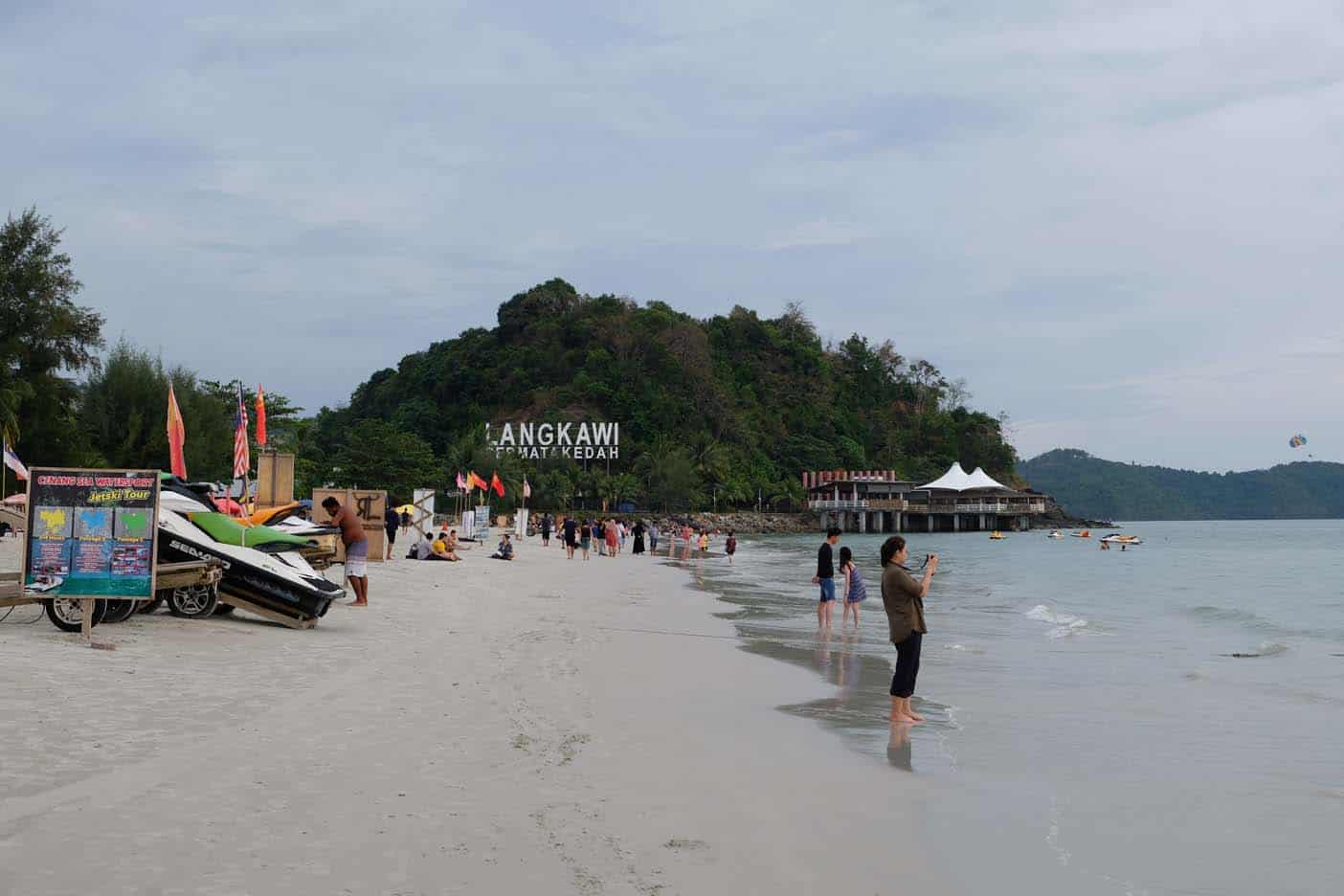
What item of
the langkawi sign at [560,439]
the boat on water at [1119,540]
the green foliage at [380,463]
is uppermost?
the langkawi sign at [560,439]

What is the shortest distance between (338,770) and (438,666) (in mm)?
4343

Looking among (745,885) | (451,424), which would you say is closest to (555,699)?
(745,885)

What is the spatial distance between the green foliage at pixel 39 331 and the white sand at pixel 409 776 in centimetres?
2874

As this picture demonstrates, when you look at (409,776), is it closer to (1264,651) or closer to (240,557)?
(240,557)

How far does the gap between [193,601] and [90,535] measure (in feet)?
7.82

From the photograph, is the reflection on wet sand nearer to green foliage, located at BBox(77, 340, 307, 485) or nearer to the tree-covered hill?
green foliage, located at BBox(77, 340, 307, 485)

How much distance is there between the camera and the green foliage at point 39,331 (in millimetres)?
36062

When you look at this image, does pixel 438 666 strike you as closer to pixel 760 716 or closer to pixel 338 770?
pixel 760 716

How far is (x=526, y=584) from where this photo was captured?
23688 millimetres

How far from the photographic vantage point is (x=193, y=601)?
12227 mm

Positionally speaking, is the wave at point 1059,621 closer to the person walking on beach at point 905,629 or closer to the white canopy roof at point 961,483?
the person walking on beach at point 905,629

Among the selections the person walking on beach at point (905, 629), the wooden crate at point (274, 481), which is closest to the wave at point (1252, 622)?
the person walking on beach at point (905, 629)

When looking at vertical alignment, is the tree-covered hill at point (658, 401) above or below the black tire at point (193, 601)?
above

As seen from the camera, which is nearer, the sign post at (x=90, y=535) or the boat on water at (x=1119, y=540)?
the sign post at (x=90, y=535)
